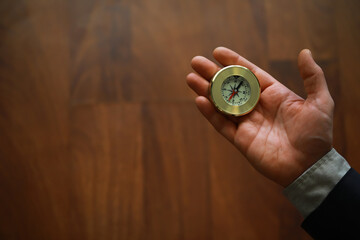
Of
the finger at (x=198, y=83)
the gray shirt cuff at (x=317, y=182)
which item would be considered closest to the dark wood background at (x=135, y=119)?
the finger at (x=198, y=83)

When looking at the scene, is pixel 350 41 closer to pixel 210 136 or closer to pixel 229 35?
pixel 229 35

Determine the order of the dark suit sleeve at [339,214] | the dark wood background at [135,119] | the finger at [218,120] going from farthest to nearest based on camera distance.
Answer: the dark wood background at [135,119]
the finger at [218,120]
the dark suit sleeve at [339,214]

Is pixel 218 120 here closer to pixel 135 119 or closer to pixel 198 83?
pixel 198 83

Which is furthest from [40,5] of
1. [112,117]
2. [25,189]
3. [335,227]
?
[335,227]

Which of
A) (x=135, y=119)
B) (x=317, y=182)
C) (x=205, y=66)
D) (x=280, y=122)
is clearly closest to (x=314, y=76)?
(x=280, y=122)

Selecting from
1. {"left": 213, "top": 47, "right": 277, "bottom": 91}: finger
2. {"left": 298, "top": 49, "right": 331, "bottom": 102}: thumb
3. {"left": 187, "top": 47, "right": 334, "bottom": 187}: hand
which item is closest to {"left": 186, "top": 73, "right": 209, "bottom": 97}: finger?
{"left": 187, "top": 47, "right": 334, "bottom": 187}: hand

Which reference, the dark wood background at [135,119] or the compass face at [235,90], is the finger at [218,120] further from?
the dark wood background at [135,119]

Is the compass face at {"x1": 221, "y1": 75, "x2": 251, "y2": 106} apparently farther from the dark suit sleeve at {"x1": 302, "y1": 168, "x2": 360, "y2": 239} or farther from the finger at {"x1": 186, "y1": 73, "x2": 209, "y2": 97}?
the dark suit sleeve at {"x1": 302, "y1": 168, "x2": 360, "y2": 239}
